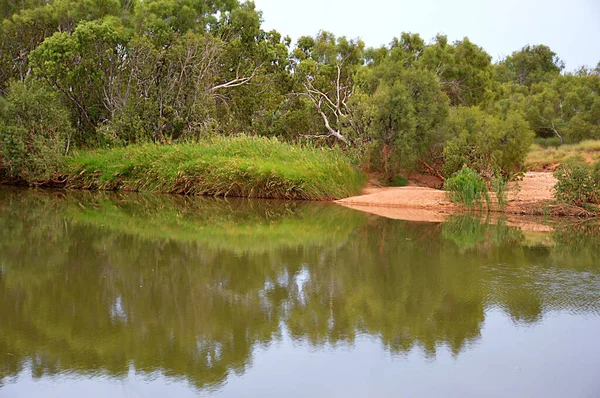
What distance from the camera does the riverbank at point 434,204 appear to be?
15.5 metres

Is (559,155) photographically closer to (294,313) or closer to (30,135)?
(30,135)

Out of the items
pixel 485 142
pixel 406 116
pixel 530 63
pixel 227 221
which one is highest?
pixel 530 63

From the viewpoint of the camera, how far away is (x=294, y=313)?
6.77 meters

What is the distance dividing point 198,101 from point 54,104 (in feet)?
15.7

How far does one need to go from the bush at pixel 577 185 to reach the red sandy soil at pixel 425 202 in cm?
56

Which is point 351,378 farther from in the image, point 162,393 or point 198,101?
point 198,101

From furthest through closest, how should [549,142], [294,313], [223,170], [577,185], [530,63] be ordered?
1. [530,63]
2. [549,142]
3. [223,170]
4. [577,185]
5. [294,313]

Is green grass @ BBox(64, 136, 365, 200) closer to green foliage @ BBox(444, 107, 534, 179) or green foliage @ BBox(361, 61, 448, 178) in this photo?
green foliage @ BBox(361, 61, 448, 178)

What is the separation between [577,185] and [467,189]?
247 cm

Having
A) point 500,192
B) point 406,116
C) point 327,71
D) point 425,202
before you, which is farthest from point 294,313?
point 327,71

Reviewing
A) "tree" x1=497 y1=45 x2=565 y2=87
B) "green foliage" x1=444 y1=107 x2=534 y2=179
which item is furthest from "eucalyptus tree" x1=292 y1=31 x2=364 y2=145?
"tree" x1=497 y1=45 x2=565 y2=87

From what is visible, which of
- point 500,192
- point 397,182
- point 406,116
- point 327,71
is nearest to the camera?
point 500,192

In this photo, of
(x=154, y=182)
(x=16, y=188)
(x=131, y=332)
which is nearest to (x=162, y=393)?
(x=131, y=332)

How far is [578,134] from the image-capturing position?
38.7 metres
